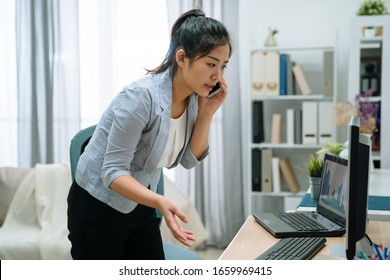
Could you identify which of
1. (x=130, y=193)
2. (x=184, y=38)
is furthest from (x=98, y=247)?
(x=184, y=38)

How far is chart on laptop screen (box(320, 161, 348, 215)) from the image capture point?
1.30 metres

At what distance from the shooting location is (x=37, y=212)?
2.45 m

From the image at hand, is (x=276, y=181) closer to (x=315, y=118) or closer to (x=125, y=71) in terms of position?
(x=315, y=118)

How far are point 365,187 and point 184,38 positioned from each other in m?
0.52

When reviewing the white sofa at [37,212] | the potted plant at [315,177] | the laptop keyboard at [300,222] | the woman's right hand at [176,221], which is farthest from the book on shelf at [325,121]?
the woman's right hand at [176,221]

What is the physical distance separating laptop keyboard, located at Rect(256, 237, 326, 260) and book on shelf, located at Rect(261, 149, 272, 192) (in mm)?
1875

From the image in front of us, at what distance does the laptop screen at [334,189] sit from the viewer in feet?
4.25

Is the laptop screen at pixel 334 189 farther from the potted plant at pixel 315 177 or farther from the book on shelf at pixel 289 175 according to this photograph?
the book on shelf at pixel 289 175

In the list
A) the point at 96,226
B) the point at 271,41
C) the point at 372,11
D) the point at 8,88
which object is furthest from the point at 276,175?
the point at 96,226

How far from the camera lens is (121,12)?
2.96 m

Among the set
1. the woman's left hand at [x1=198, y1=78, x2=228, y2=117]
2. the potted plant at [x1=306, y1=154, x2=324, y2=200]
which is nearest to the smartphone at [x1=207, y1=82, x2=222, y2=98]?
the woman's left hand at [x1=198, y1=78, x2=228, y2=117]

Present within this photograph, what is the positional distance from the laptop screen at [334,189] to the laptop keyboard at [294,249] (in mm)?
169

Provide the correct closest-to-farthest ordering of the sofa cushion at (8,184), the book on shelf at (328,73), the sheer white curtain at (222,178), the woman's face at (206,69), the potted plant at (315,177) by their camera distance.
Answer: the woman's face at (206,69), the potted plant at (315,177), the sofa cushion at (8,184), the book on shelf at (328,73), the sheer white curtain at (222,178)

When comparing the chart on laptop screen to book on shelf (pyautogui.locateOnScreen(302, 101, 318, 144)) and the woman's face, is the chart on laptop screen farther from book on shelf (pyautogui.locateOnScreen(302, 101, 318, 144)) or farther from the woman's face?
book on shelf (pyautogui.locateOnScreen(302, 101, 318, 144))
